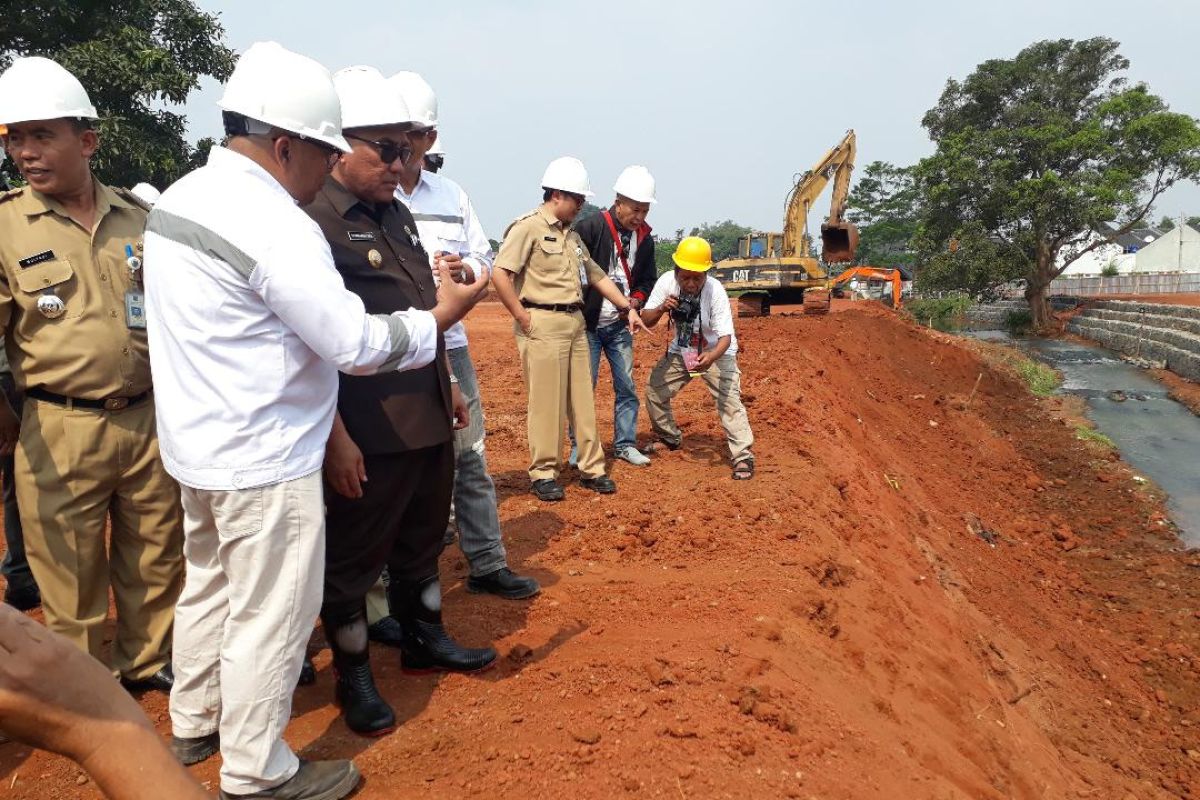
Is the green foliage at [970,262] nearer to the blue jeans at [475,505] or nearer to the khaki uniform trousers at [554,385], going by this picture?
the khaki uniform trousers at [554,385]

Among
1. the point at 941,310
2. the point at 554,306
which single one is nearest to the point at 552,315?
the point at 554,306

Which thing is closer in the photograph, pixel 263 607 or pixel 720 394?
pixel 263 607

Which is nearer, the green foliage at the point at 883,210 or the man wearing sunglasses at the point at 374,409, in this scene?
the man wearing sunglasses at the point at 374,409

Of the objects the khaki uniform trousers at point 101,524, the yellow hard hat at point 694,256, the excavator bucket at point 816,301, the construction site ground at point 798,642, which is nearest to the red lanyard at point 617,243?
the yellow hard hat at point 694,256

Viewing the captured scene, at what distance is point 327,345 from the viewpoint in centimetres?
207

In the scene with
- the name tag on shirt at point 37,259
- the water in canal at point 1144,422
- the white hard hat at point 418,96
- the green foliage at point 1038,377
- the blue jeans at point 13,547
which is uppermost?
the white hard hat at point 418,96

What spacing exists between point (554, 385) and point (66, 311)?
2805 mm

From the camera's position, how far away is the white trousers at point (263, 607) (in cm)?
214

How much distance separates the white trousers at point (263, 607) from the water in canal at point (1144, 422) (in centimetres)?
931

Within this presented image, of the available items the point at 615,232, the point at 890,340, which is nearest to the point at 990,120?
the point at 890,340

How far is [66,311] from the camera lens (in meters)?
2.87

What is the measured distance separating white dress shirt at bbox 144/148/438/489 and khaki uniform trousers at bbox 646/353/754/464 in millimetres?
4072

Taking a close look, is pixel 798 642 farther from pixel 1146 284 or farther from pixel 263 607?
pixel 1146 284

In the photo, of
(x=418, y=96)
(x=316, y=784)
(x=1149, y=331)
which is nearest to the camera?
(x=316, y=784)
